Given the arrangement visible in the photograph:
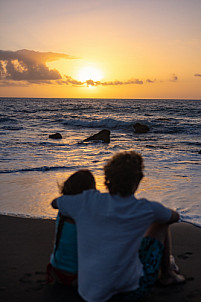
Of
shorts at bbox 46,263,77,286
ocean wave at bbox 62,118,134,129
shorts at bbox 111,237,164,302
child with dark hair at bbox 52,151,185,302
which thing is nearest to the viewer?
child with dark hair at bbox 52,151,185,302

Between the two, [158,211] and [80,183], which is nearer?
[158,211]

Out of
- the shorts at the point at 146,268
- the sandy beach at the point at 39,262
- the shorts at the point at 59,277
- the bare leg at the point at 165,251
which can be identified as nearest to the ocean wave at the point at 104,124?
the sandy beach at the point at 39,262

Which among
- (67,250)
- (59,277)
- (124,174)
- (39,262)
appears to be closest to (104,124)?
(39,262)

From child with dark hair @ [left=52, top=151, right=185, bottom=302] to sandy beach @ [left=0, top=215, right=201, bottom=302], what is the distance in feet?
1.46

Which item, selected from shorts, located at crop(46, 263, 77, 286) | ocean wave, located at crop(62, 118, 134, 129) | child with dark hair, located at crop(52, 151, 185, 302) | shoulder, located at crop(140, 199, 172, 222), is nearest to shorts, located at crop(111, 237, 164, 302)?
child with dark hair, located at crop(52, 151, 185, 302)

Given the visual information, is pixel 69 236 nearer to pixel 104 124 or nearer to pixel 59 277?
pixel 59 277

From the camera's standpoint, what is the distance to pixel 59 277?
94.2 inches

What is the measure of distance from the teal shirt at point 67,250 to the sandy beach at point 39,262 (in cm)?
28

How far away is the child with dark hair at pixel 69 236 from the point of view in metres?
2.20

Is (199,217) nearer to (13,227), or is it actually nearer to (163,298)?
(163,298)

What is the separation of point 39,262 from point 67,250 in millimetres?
834

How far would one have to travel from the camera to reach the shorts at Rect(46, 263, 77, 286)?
234 centimetres

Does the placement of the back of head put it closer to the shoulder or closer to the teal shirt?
the teal shirt

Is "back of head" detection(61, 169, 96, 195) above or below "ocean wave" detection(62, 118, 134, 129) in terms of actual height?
above
